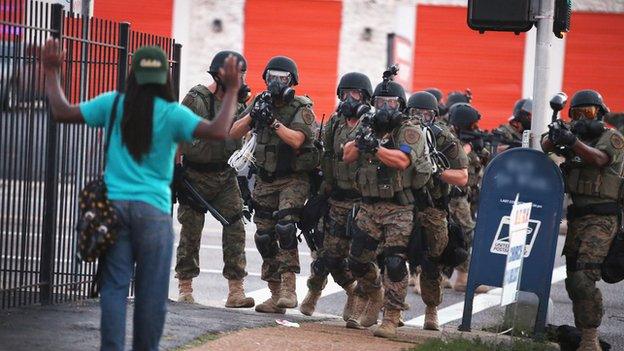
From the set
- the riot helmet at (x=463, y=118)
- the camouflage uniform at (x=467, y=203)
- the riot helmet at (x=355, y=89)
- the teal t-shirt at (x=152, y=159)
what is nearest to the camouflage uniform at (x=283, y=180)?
the riot helmet at (x=355, y=89)

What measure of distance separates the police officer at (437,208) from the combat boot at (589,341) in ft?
4.40

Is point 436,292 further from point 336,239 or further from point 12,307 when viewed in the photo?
point 12,307

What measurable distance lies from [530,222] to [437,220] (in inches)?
38.3

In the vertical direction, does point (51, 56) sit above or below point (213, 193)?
above

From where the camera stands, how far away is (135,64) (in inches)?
271

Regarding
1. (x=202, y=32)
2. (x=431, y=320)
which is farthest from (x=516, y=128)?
(x=202, y=32)

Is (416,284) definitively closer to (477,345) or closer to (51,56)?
(477,345)

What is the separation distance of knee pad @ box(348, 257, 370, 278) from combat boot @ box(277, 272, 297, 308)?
90 centimetres

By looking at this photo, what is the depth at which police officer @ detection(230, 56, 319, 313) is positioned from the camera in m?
11.3

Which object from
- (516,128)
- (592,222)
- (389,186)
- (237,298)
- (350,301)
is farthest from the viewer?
(516,128)

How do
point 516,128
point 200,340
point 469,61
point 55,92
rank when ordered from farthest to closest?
point 469,61 < point 516,128 < point 200,340 < point 55,92

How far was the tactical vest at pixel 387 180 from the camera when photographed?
34.0 feet

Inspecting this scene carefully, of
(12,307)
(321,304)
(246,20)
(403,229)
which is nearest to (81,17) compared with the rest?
(12,307)

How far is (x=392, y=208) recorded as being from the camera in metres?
10.4
